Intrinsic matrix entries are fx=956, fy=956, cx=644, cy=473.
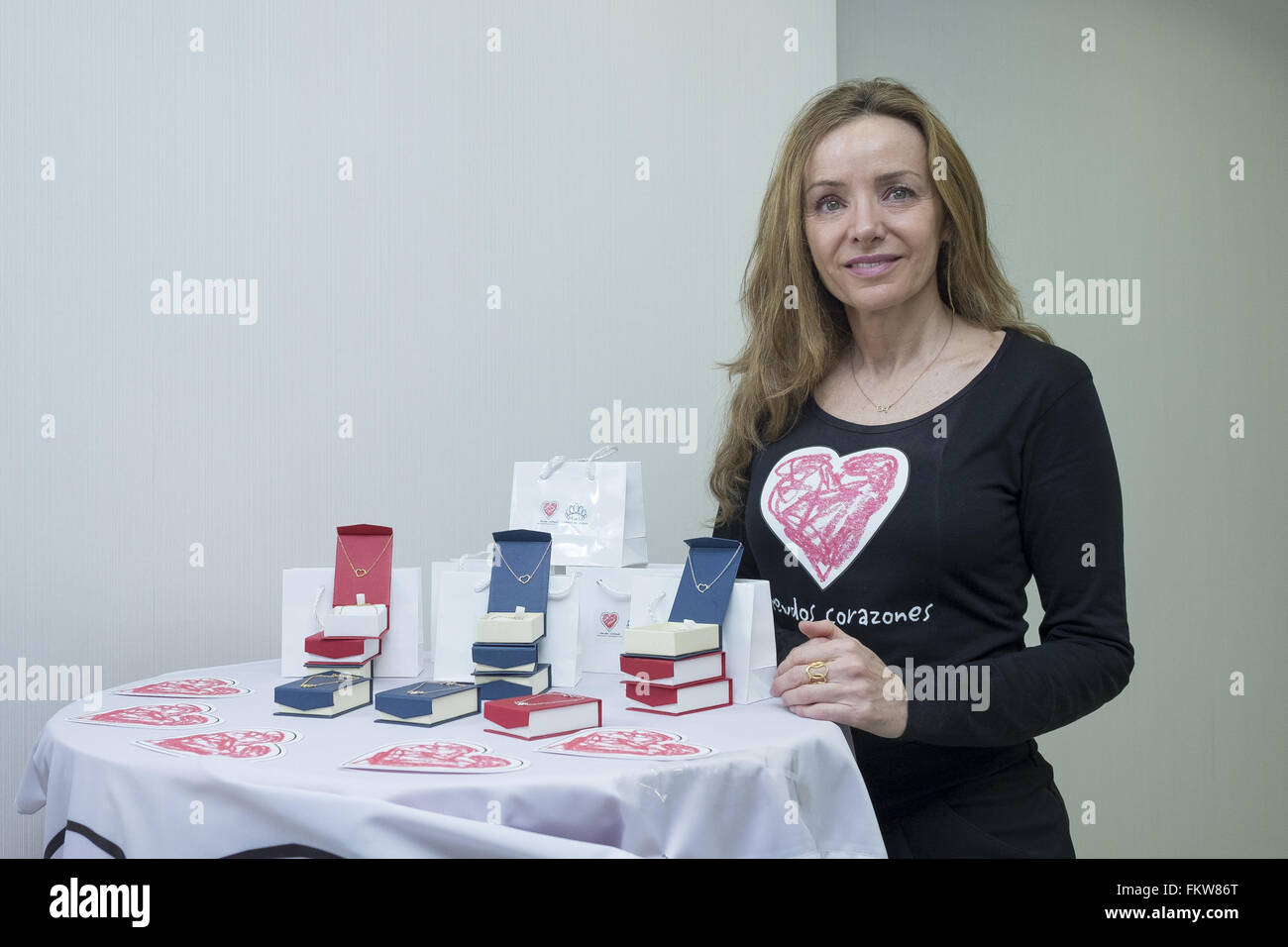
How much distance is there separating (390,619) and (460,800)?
0.65 m

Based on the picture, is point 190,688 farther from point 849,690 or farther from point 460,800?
point 849,690

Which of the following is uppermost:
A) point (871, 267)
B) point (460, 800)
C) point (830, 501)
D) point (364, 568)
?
point (871, 267)

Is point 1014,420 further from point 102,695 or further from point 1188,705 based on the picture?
point 1188,705

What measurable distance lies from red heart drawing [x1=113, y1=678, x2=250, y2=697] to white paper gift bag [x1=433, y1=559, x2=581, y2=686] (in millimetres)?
348

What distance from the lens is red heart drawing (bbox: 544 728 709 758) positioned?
1.22m

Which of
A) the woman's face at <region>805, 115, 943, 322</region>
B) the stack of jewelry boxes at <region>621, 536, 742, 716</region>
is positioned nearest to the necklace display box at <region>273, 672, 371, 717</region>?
the stack of jewelry boxes at <region>621, 536, 742, 716</region>

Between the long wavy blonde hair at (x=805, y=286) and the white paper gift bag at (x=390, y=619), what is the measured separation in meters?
0.65

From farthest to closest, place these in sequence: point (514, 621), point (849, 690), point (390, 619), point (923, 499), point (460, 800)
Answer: point (390, 619)
point (923, 499)
point (514, 621)
point (849, 690)
point (460, 800)

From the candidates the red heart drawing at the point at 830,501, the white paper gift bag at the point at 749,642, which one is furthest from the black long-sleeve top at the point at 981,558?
the white paper gift bag at the point at 749,642

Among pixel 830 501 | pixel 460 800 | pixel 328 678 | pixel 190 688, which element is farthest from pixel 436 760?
pixel 830 501

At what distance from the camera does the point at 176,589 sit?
7.97 feet

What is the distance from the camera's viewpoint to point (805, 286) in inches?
74.5
